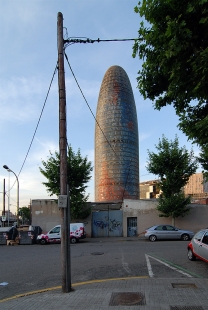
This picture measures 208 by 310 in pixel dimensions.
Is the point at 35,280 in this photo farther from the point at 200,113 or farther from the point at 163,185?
the point at 163,185

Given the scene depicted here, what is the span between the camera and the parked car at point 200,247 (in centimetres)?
1117

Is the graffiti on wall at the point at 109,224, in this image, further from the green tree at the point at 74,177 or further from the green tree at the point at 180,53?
the green tree at the point at 180,53

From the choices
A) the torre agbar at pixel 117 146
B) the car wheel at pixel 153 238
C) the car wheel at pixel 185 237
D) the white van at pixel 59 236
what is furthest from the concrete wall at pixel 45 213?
the torre agbar at pixel 117 146

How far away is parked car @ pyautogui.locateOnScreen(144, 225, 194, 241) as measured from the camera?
2445cm

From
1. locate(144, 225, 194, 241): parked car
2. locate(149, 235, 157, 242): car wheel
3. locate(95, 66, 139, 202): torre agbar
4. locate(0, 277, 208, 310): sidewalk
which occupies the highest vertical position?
locate(95, 66, 139, 202): torre agbar

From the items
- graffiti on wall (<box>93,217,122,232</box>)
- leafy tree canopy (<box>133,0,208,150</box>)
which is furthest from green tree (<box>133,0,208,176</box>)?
graffiti on wall (<box>93,217,122,232</box>)

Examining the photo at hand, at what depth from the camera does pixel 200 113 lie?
788 centimetres

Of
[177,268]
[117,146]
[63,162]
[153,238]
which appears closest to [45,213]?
[153,238]

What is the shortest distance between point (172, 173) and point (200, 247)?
56.7 feet

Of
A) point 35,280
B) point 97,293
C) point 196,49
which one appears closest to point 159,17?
point 196,49

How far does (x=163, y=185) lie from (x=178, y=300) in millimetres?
22527

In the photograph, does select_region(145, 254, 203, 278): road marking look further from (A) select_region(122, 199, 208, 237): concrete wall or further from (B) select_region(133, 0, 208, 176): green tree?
(A) select_region(122, 199, 208, 237): concrete wall

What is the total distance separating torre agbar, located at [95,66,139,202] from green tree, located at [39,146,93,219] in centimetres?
3355

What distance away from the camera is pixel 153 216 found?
3039 cm
